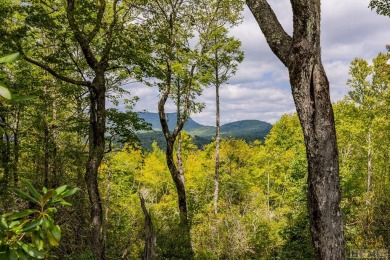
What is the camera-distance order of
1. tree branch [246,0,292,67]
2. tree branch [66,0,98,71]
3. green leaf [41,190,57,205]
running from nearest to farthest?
green leaf [41,190,57,205], tree branch [246,0,292,67], tree branch [66,0,98,71]

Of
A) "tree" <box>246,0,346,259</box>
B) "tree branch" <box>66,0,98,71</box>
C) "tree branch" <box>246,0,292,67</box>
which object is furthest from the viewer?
"tree branch" <box>66,0,98,71</box>

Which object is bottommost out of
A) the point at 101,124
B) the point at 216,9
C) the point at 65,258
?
the point at 65,258

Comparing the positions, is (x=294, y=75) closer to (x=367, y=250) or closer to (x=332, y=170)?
(x=332, y=170)

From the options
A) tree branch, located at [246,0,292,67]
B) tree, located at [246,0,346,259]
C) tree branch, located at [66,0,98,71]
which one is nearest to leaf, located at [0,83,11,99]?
tree, located at [246,0,346,259]

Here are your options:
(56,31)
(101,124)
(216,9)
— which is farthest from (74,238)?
(216,9)

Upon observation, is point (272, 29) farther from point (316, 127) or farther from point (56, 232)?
point (56, 232)

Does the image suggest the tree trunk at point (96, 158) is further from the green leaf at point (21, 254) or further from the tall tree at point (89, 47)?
the green leaf at point (21, 254)

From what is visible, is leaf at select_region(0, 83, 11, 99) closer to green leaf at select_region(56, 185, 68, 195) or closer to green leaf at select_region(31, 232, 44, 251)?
green leaf at select_region(56, 185, 68, 195)

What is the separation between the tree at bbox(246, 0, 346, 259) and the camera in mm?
2865

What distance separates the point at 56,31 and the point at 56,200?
7.63m

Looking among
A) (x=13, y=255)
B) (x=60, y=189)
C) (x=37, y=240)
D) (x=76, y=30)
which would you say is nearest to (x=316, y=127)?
(x=60, y=189)

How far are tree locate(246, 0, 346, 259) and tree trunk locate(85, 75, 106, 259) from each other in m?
5.74

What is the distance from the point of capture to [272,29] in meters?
3.36

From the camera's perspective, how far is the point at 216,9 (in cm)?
1594
